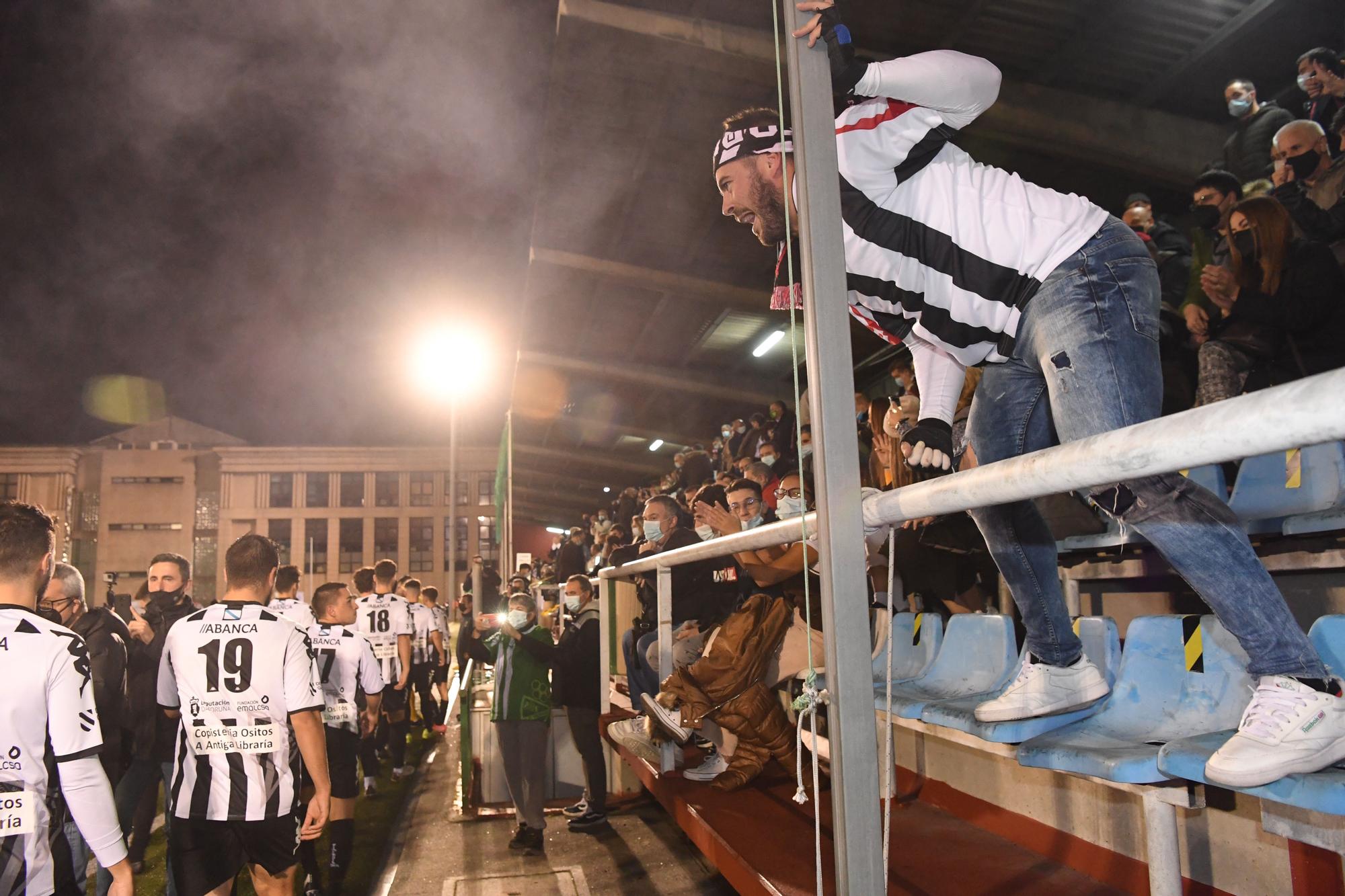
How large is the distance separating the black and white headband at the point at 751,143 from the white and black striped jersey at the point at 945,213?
196 millimetres

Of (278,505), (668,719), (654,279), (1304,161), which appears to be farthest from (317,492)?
(1304,161)

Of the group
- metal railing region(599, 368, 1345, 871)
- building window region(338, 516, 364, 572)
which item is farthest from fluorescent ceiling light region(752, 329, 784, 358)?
building window region(338, 516, 364, 572)

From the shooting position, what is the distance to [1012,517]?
2.30 metres

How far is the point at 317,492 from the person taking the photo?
67750mm

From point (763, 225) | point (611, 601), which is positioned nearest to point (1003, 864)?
point (763, 225)

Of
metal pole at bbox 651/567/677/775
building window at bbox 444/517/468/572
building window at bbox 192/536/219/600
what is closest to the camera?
metal pole at bbox 651/567/677/775

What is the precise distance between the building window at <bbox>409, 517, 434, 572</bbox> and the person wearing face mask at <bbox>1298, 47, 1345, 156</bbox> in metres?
66.3

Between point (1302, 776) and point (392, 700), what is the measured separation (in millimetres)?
10511

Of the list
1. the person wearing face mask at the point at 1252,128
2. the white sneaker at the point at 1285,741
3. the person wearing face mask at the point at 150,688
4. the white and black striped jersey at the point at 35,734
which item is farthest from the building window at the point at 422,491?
the white sneaker at the point at 1285,741

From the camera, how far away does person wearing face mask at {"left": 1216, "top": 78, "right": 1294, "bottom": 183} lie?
19.2 feet

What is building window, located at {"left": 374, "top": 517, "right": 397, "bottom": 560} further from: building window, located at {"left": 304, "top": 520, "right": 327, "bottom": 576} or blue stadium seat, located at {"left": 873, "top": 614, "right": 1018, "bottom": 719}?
blue stadium seat, located at {"left": 873, "top": 614, "right": 1018, "bottom": 719}

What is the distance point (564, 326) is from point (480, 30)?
5902 millimetres

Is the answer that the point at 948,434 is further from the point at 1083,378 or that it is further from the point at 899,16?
the point at 899,16

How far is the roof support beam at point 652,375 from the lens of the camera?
15492 millimetres
